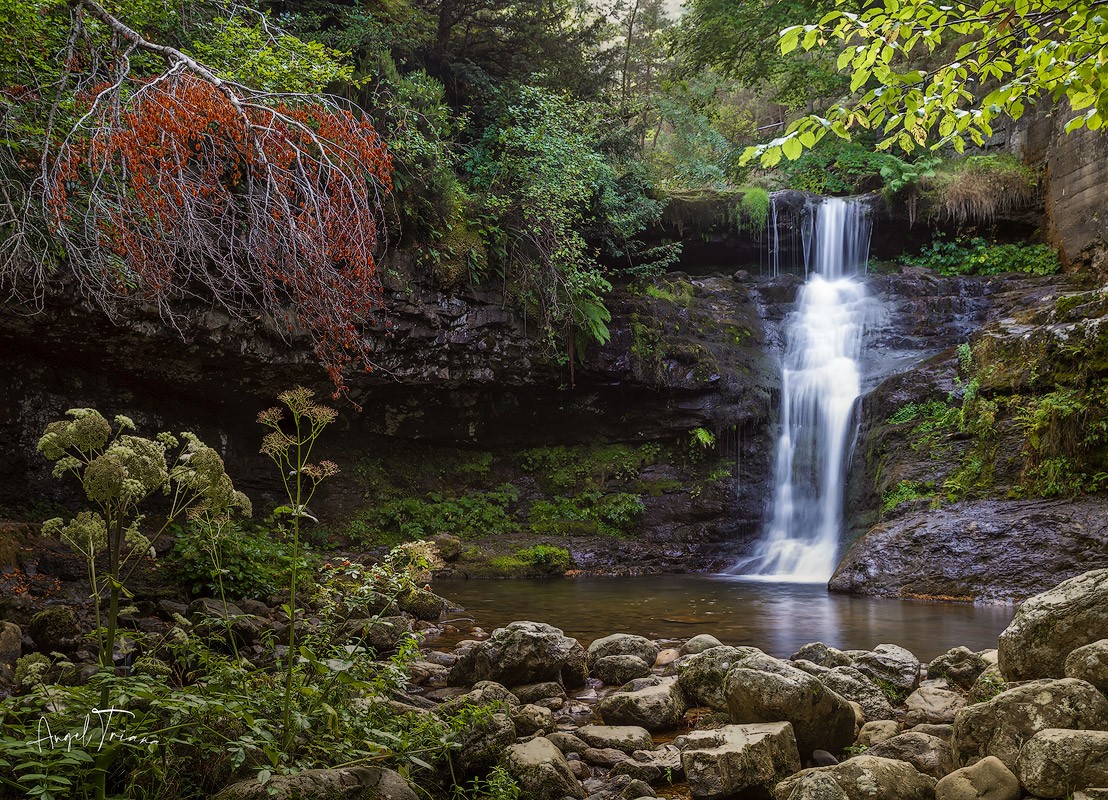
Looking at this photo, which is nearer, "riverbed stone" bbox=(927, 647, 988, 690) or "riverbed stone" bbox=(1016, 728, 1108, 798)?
"riverbed stone" bbox=(1016, 728, 1108, 798)

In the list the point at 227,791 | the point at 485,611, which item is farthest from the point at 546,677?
the point at 485,611

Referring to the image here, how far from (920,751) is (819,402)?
10932 millimetres

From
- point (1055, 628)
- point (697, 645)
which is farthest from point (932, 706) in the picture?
point (697, 645)

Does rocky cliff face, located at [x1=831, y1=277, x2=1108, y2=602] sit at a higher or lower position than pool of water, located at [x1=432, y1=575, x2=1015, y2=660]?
higher

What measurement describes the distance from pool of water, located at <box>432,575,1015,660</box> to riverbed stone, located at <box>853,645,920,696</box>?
1153 millimetres

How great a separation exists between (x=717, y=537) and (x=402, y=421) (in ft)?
21.5

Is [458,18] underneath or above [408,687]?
above

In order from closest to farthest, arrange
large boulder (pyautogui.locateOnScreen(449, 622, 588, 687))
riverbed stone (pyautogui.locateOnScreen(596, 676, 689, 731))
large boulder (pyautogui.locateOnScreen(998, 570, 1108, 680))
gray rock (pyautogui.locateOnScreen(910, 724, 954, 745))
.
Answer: large boulder (pyautogui.locateOnScreen(998, 570, 1108, 680))
gray rock (pyautogui.locateOnScreen(910, 724, 954, 745))
riverbed stone (pyautogui.locateOnScreen(596, 676, 689, 731))
large boulder (pyautogui.locateOnScreen(449, 622, 588, 687))

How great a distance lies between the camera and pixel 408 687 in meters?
4.84

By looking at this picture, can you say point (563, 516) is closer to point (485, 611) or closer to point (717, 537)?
point (717, 537)

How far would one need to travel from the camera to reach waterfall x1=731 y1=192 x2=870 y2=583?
40.7ft

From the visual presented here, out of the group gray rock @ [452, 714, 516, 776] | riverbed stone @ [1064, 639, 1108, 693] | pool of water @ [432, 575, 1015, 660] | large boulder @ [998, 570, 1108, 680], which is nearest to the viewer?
riverbed stone @ [1064, 639, 1108, 693]

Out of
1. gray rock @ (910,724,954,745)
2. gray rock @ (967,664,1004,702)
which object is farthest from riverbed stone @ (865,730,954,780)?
gray rock @ (967,664,1004,702)

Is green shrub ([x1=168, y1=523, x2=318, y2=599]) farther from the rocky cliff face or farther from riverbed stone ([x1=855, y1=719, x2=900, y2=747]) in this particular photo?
the rocky cliff face
